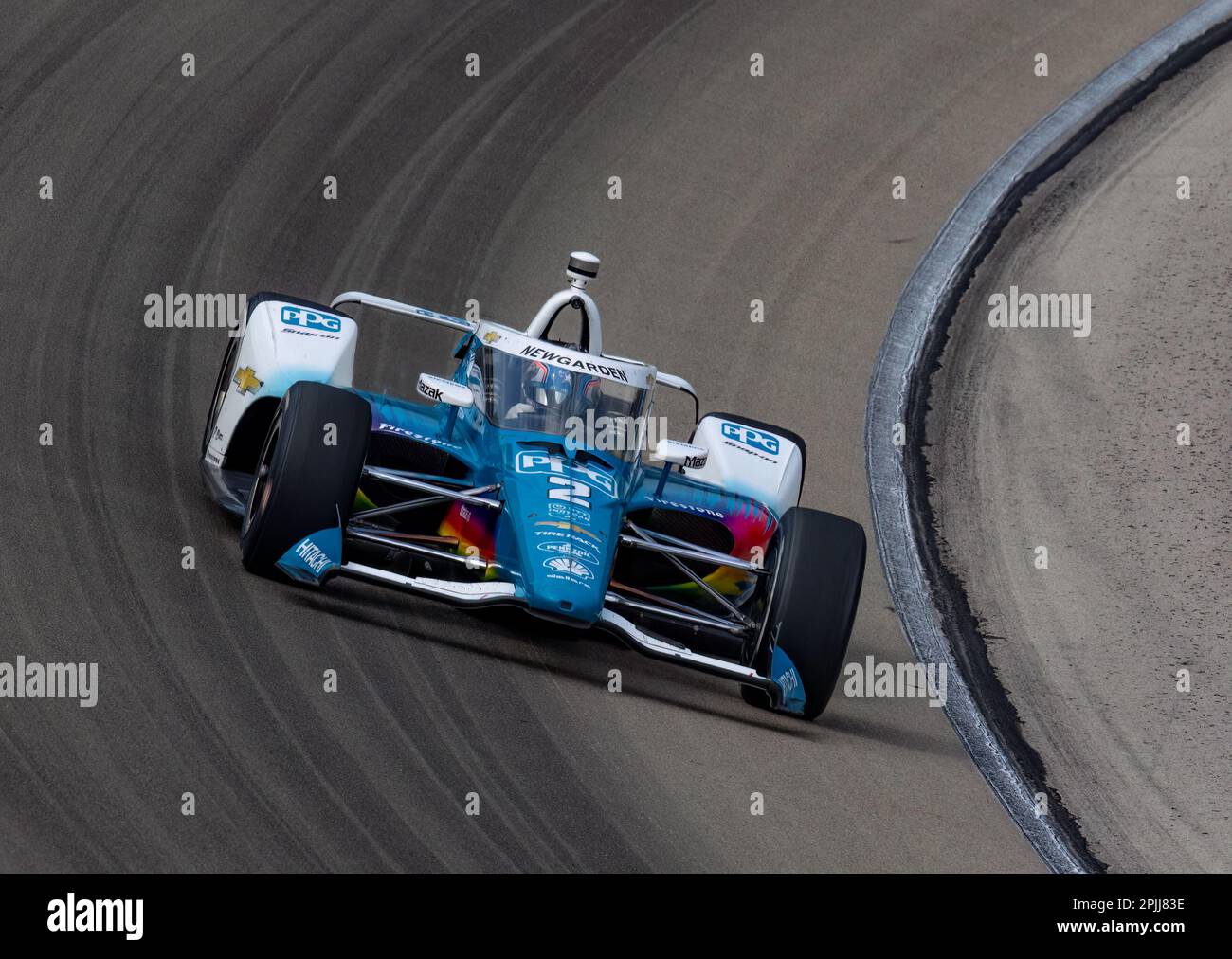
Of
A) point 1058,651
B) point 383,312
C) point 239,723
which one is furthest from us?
point 383,312

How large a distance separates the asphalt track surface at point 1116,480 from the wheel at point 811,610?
1775 millimetres

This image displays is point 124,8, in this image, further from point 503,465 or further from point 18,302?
point 503,465

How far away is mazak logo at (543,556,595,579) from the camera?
9.77 meters

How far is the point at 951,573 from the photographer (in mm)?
13367

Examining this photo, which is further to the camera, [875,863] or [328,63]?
[328,63]

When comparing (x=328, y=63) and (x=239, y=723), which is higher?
(x=328, y=63)

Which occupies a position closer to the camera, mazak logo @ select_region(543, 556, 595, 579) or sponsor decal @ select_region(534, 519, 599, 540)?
mazak logo @ select_region(543, 556, 595, 579)

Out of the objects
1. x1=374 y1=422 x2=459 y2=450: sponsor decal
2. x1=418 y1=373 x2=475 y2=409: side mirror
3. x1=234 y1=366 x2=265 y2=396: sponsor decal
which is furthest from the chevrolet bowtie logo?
x1=418 y1=373 x2=475 y2=409: side mirror

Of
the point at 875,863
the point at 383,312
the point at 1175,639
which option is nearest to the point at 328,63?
the point at 383,312

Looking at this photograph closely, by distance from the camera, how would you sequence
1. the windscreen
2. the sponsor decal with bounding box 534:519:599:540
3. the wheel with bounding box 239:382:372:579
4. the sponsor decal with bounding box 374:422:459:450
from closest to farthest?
the wheel with bounding box 239:382:372:579
the sponsor decal with bounding box 534:519:599:540
the windscreen
the sponsor decal with bounding box 374:422:459:450

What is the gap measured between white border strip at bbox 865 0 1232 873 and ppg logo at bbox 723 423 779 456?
1494 mm

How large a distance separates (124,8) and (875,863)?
11.8m

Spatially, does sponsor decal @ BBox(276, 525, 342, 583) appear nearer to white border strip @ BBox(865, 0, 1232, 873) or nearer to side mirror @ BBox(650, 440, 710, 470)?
side mirror @ BBox(650, 440, 710, 470)

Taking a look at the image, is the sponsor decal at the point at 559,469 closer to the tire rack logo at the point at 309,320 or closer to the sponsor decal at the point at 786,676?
the sponsor decal at the point at 786,676
